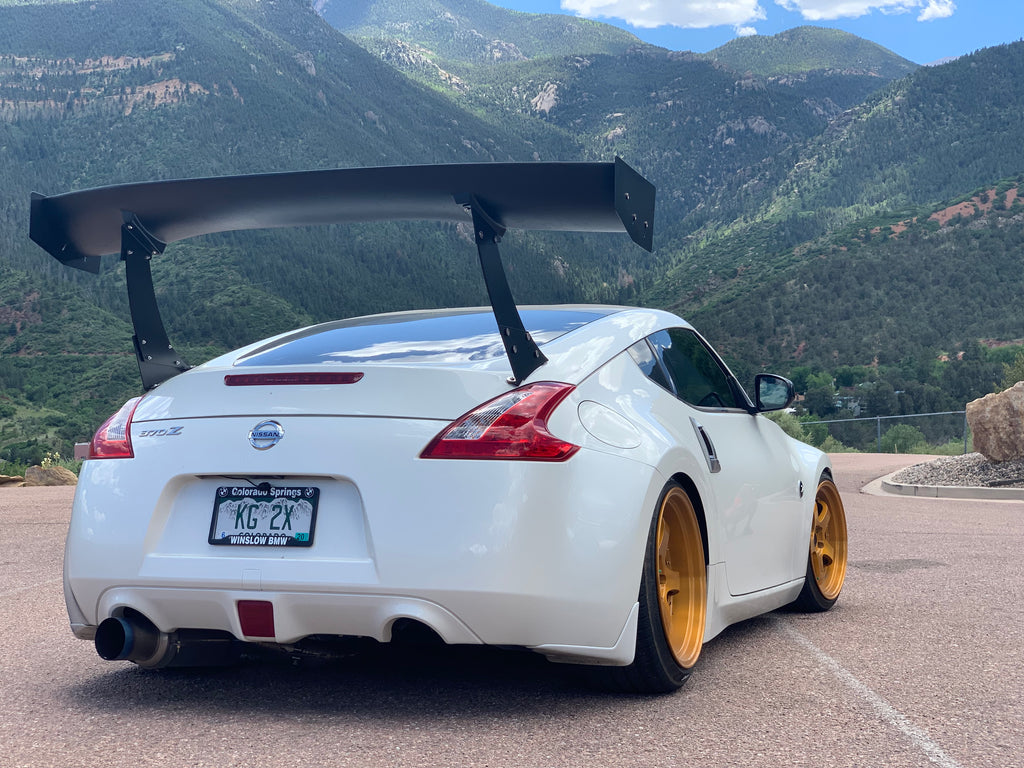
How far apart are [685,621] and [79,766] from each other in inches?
89.1

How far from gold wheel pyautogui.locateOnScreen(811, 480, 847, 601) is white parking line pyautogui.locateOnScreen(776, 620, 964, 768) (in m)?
0.94

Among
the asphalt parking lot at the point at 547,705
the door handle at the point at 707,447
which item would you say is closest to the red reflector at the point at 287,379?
the asphalt parking lot at the point at 547,705

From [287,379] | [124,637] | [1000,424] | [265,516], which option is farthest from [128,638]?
[1000,424]

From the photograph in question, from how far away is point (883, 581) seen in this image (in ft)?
24.5

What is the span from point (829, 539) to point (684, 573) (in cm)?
234

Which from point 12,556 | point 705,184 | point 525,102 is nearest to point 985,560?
point 12,556

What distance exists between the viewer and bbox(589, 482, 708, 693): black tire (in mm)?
4074

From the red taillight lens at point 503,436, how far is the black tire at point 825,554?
2700 millimetres

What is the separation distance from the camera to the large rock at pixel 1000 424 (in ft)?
55.3

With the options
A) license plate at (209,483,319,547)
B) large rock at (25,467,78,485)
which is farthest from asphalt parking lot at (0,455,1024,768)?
large rock at (25,467,78,485)

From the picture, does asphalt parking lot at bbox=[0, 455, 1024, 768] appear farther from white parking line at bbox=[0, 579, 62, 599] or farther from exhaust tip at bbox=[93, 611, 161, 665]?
white parking line at bbox=[0, 579, 62, 599]

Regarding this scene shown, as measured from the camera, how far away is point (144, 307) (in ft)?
16.0

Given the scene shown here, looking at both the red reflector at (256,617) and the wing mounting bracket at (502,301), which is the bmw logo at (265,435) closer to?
the red reflector at (256,617)

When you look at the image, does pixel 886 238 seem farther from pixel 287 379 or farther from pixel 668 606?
pixel 287 379
